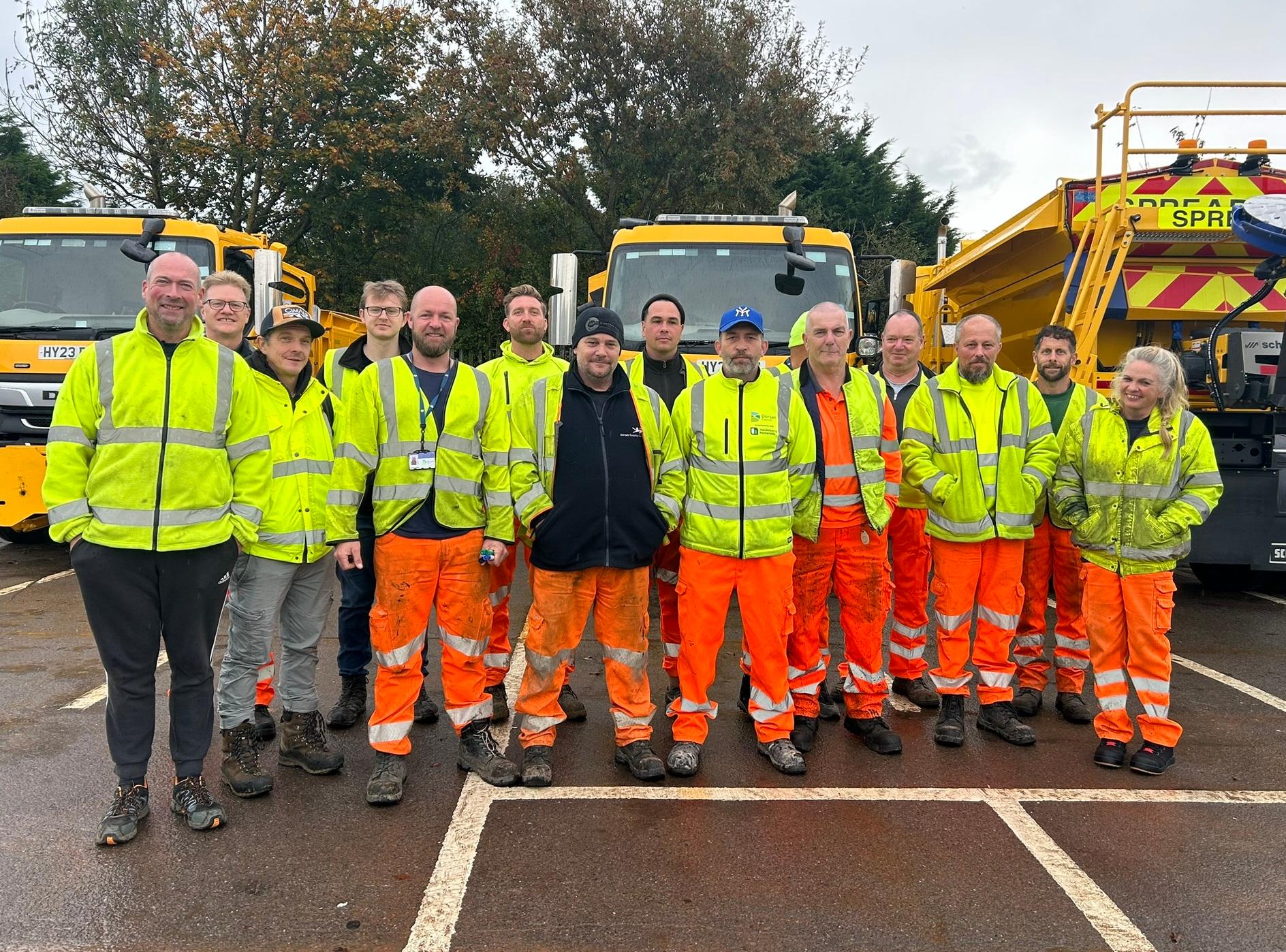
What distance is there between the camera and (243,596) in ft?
12.9

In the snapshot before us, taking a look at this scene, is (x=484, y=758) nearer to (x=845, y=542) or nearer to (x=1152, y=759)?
(x=845, y=542)

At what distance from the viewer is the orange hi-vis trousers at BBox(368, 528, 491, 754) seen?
3.84m

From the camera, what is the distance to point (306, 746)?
13.3 feet

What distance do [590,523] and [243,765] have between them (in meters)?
1.72

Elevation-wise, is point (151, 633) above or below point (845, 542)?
below

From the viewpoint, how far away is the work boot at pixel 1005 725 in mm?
4406

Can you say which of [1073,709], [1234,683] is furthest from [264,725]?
[1234,683]

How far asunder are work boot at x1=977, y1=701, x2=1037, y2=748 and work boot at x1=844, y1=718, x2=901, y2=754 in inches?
18.5

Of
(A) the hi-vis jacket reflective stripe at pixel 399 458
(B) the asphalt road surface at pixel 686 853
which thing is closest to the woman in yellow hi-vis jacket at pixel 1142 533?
(B) the asphalt road surface at pixel 686 853

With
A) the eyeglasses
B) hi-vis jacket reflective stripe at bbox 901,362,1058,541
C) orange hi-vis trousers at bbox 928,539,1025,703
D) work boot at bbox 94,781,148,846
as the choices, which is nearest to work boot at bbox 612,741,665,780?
orange hi-vis trousers at bbox 928,539,1025,703

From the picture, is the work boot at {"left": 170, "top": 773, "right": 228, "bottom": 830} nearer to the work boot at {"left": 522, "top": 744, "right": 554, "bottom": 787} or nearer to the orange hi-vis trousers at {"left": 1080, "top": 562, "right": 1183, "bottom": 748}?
the work boot at {"left": 522, "top": 744, "right": 554, "bottom": 787}

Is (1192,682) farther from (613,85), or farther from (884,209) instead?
(884,209)

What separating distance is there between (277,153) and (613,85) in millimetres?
6631

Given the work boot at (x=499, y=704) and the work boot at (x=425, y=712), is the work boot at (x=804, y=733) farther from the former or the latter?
the work boot at (x=425, y=712)
